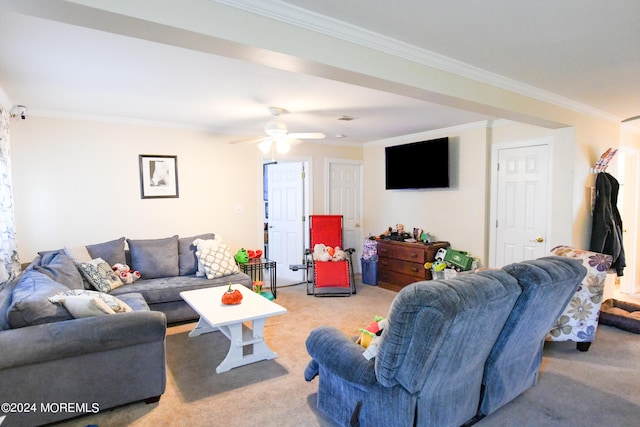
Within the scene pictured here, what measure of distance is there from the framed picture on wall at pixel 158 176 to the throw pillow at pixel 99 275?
1146 mm

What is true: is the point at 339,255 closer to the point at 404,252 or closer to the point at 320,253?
the point at 320,253

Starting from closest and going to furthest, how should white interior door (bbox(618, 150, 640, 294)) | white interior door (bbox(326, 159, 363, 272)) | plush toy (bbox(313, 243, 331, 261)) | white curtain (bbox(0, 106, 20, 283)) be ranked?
white curtain (bbox(0, 106, 20, 283)) < white interior door (bbox(618, 150, 640, 294)) < plush toy (bbox(313, 243, 331, 261)) < white interior door (bbox(326, 159, 363, 272))

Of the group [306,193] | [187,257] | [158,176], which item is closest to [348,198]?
[306,193]

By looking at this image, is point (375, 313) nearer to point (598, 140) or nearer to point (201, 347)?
point (201, 347)

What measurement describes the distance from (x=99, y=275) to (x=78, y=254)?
38 centimetres

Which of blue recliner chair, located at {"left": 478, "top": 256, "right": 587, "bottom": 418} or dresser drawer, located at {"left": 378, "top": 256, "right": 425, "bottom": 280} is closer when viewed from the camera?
blue recliner chair, located at {"left": 478, "top": 256, "right": 587, "bottom": 418}

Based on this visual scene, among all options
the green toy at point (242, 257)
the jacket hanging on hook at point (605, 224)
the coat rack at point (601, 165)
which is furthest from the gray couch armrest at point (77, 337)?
the coat rack at point (601, 165)

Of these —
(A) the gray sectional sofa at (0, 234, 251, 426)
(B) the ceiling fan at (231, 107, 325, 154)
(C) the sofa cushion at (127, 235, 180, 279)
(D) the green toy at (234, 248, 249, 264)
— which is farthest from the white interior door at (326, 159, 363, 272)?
(A) the gray sectional sofa at (0, 234, 251, 426)

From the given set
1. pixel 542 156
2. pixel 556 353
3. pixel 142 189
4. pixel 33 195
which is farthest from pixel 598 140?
pixel 33 195

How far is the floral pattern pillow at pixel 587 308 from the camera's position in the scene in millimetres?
3164

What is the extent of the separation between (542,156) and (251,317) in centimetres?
371

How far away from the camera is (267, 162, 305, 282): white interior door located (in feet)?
19.2

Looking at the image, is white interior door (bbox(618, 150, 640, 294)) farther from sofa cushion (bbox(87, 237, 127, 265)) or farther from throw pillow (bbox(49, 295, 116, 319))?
sofa cushion (bbox(87, 237, 127, 265))

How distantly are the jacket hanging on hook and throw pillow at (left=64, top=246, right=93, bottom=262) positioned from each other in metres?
5.43
